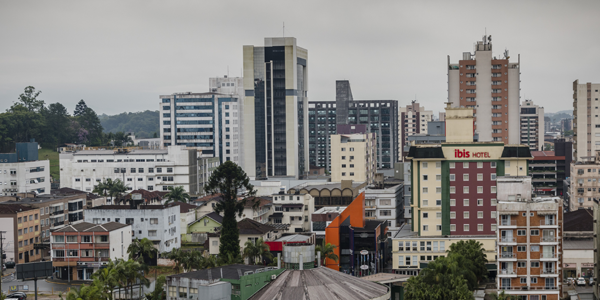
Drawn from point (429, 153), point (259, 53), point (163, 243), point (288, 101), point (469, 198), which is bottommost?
point (163, 243)

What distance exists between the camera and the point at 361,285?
67.3 meters

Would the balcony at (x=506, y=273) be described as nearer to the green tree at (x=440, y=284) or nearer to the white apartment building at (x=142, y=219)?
the green tree at (x=440, y=284)

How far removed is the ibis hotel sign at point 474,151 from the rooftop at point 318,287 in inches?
1460

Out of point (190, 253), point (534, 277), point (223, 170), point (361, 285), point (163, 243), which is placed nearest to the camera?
point (361, 285)

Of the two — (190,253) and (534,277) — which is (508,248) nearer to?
(534,277)

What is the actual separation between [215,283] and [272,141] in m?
132

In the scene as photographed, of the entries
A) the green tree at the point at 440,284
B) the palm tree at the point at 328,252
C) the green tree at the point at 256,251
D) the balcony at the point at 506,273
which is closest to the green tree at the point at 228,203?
the green tree at the point at 256,251

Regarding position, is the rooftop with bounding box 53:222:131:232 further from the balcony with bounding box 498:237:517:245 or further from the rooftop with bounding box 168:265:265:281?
the balcony with bounding box 498:237:517:245

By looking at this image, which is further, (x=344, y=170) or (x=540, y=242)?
(x=344, y=170)

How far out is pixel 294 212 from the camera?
417ft

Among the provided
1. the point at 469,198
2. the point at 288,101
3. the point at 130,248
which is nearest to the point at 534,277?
the point at 469,198

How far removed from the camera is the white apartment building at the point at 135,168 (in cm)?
17662

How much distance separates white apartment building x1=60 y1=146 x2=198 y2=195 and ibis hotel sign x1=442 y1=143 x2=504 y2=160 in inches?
3528

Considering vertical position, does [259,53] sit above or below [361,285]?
above
